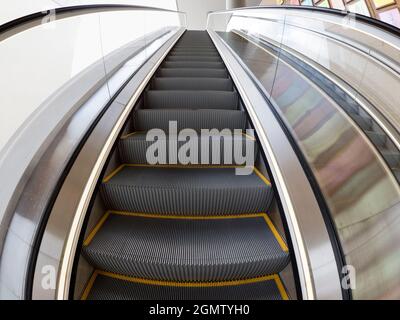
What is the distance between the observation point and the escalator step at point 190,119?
6.47 feet

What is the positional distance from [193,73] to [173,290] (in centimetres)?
253

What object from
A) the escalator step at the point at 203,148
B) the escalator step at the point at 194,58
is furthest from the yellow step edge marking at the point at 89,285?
the escalator step at the point at 194,58

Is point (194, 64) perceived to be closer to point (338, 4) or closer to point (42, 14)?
point (42, 14)

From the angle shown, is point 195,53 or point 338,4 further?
point 338,4

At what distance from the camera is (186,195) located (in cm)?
A: 138

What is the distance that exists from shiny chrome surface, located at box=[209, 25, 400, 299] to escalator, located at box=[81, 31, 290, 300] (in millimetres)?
317

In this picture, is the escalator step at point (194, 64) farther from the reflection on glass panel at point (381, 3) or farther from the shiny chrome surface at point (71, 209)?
the reflection on glass panel at point (381, 3)

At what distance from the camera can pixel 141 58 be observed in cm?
287

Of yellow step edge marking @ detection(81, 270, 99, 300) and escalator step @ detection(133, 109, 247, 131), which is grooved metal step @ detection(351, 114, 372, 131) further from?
yellow step edge marking @ detection(81, 270, 99, 300)

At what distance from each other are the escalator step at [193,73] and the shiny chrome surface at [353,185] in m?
1.34

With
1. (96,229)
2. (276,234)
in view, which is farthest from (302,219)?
(96,229)

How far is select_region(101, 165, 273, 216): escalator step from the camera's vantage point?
1378mm
